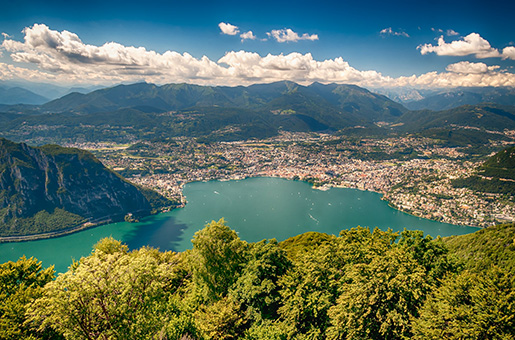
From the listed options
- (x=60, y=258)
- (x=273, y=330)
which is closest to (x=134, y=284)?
(x=273, y=330)

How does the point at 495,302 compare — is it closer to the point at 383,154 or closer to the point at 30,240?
the point at 30,240

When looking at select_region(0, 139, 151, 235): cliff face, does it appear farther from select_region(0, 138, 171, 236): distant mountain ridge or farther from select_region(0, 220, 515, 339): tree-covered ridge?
select_region(0, 220, 515, 339): tree-covered ridge

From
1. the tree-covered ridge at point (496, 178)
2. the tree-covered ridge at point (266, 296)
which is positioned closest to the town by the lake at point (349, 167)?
the tree-covered ridge at point (496, 178)

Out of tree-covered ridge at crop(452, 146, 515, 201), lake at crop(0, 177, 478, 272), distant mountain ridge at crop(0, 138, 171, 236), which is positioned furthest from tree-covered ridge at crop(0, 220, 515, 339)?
tree-covered ridge at crop(452, 146, 515, 201)

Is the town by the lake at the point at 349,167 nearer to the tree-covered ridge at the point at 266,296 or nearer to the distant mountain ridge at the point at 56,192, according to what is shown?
the distant mountain ridge at the point at 56,192

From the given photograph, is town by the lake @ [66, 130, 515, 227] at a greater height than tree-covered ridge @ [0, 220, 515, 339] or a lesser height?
lesser

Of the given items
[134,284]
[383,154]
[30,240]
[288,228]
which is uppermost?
[134,284]

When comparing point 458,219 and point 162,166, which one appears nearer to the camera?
point 458,219
